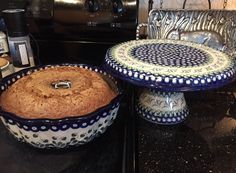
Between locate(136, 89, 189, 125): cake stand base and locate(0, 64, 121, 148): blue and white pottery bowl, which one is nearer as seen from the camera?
locate(0, 64, 121, 148): blue and white pottery bowl

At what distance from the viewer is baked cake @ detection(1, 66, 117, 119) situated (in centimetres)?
42

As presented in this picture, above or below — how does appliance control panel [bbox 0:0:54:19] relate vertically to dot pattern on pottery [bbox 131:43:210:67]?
above

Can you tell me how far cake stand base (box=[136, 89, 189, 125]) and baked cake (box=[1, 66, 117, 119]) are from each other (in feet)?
0.27

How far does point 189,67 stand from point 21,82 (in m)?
0.31

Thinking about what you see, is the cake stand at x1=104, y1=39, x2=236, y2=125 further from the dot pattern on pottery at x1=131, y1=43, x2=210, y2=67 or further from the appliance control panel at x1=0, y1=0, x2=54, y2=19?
the appliance control panel at x1=0, y1=0, x2=54, y2=19

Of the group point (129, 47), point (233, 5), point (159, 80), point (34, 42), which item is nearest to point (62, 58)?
point (34, 42)

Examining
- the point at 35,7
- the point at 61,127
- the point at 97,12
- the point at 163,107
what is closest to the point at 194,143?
the point at 163,107

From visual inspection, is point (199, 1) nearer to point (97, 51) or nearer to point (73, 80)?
point (97, 51)

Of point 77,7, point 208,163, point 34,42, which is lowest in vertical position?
point 208,163

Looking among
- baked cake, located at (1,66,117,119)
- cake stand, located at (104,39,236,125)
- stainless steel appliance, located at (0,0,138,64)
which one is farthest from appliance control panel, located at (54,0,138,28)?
baked cake, located at (1,66,117,119)

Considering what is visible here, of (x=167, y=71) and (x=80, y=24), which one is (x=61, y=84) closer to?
(x=167, y=71)

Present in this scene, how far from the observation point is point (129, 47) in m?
0.56

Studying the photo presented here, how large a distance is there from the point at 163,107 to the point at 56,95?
22 cm

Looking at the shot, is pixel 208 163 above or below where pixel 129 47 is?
below
